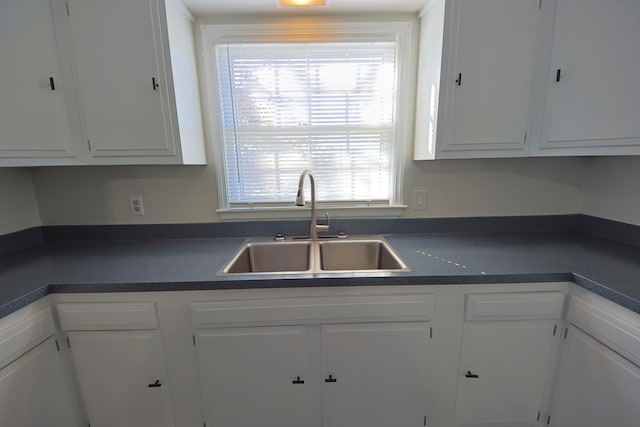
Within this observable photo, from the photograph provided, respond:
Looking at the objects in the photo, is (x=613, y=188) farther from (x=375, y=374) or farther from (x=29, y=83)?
(x=29, y=83)

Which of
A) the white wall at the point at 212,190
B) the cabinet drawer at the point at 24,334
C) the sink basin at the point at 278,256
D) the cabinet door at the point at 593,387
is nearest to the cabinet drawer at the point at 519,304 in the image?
the cabinet door at the point at 593,387

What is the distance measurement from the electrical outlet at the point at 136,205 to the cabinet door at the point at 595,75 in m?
2.36

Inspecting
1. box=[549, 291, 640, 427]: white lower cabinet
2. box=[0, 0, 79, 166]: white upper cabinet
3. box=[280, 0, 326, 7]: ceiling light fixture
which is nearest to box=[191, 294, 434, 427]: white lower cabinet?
box=[549, 291, 640, 427]: white lower cabinet

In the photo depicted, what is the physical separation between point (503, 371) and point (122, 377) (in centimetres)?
178

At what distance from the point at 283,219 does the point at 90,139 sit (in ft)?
3.55

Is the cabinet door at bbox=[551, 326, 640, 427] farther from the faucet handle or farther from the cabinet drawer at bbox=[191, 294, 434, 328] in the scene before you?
the faucet handle

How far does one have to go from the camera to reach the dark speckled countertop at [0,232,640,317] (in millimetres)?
1061

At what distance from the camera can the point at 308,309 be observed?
112 cm

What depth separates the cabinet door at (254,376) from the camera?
1.14m

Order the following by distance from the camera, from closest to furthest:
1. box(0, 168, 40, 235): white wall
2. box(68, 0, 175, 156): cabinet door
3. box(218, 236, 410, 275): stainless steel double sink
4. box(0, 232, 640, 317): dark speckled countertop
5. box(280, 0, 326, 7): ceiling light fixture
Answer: box(0, 232, 640, 317): dark speckled countertop, box(68, 0, 175, 156): cabinet door, box(280, 0, 326, 7): ceiling light fixture, box(0, 168, 40, 235): white wall, box(218, 236, 410, 275): stainless steel double sink

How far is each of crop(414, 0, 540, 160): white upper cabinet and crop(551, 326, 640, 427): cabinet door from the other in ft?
3.09

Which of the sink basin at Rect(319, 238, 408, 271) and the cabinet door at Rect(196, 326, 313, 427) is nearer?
the cabinet door at Rect(196, 326, 313, 427)

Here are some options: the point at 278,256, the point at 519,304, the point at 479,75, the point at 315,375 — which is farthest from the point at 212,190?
the point at 519,304

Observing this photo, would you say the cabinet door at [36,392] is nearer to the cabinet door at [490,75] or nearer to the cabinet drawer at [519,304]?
the cabinet drawer at [519,304]
